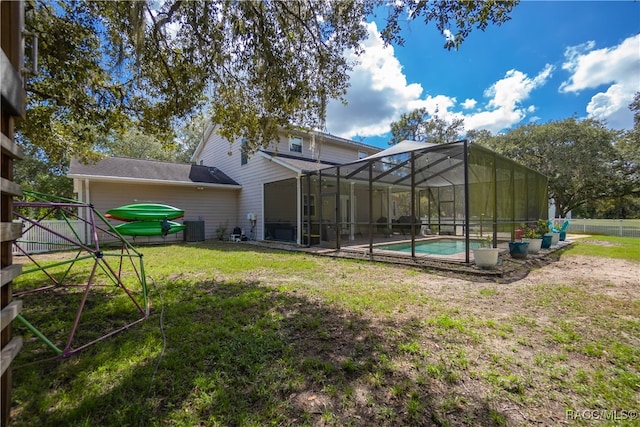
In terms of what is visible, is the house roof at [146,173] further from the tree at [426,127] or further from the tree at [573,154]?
the tree at [426,127]

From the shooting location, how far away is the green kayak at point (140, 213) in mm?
4723

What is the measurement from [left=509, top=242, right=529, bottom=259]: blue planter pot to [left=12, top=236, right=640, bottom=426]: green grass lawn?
263 cm

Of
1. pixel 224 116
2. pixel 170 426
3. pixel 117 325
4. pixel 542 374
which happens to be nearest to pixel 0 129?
pixel 170 426

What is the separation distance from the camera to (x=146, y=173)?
12.2m

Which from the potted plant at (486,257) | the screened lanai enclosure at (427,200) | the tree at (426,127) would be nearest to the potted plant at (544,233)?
the screened lanai enclosure at (427,200)

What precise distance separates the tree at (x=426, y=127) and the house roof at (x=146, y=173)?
2191cm

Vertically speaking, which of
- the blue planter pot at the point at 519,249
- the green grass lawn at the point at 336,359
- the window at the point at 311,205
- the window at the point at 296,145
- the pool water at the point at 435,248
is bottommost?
the green grass lawn at the point at 336,359

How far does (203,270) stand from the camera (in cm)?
632

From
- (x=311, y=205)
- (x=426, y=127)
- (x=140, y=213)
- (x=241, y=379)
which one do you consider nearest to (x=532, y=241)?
(x=311, y=205)

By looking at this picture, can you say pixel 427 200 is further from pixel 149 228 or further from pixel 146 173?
pixel 146 173

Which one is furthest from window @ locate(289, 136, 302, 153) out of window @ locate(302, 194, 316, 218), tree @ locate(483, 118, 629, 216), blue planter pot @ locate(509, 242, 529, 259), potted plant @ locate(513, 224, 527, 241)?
tree @ locate(483, 118, 629, 216)

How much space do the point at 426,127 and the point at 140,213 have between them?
29959 millimetres

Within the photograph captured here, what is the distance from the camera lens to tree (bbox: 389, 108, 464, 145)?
27891mm

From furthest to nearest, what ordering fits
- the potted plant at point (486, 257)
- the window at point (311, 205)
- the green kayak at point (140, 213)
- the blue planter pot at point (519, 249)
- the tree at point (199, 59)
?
the window at point (311, 205), the blue planter pot at point (519, 249), the potted plant at point (486, 257), the green kayak at point (140, 213), the tree at point (199, 59)
